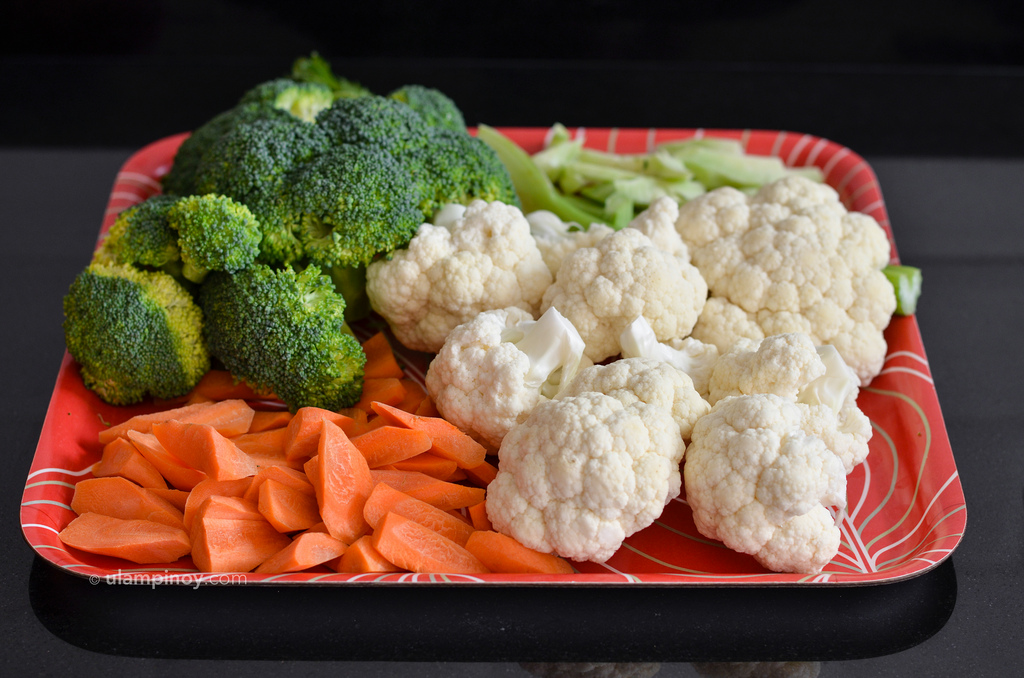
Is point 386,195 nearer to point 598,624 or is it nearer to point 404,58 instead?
point 598,624

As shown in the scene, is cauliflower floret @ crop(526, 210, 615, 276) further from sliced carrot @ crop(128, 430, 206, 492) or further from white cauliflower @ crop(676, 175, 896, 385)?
sliced carrot @ crop(128, 430, 206, 492)

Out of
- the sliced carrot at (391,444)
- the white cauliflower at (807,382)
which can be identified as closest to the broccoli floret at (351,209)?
the sliced carrot at (391,444)

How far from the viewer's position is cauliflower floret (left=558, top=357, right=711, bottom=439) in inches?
59.3

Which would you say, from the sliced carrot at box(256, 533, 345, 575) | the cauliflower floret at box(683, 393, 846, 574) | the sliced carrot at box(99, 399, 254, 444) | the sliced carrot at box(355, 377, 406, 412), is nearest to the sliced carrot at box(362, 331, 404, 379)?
the sliced carrot at box(355, 377, 406, 412)

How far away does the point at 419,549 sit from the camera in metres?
1.41

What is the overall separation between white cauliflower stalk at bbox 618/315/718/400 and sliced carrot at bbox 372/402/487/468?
35 cm

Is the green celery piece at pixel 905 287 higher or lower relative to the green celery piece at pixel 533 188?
lower

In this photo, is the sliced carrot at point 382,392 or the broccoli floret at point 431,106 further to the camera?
the broccoli floret at point 431,106

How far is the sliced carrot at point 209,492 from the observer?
4.78ft

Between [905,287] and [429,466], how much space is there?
3.67 ft

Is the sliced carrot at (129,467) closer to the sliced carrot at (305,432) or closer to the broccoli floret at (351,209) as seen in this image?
the sliced carrot at (305,432)

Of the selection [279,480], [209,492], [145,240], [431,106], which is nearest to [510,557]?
[279,480]

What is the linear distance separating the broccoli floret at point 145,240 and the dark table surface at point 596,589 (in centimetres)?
36

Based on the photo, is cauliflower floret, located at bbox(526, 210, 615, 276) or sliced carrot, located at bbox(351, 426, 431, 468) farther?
cauliflower floret, located at bbox(526, 210, 615, 276)
